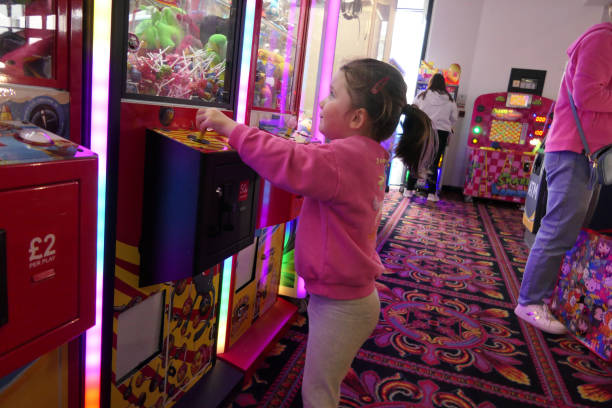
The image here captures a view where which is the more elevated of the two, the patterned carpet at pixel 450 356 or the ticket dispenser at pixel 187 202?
the ticket dispenser at pixel 187 202

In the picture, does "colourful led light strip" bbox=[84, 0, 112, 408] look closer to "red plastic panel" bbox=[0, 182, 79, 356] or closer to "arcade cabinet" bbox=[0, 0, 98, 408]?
"arcade cabinet" bbox=[0, 0, 98, 408]

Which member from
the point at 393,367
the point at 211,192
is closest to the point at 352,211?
the point at 211,192

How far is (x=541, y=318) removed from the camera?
2191 mm

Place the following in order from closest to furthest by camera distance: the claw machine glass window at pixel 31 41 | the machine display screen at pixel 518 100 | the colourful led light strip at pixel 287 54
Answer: the claw machine glass window at pixel 31 41, the colourful led light strip at pixel 287 54, the machine display screen at pixel 518 100

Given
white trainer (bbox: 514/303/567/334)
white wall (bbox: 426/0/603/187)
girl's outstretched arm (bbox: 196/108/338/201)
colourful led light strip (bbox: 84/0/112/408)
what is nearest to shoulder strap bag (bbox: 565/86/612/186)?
white trainer (bbox: 514/303/567/334)

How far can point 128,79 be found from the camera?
0.96 meters

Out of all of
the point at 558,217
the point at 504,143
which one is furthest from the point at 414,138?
the point at 504,143

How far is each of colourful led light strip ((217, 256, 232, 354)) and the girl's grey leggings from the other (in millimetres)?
479

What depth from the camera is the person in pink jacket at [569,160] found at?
6.07ft

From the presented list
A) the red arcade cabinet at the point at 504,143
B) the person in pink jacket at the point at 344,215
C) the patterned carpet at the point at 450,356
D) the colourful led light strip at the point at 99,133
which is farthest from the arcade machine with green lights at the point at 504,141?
the colourful led light strip at the point at 99,133

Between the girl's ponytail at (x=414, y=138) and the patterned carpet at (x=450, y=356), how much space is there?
905 millimetres

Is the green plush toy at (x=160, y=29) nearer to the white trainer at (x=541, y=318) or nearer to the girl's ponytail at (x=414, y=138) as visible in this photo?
the girl's ponytail at (x=414, y=138)

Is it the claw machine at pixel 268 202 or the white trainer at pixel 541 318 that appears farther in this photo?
the white trainer at pixel 541 318

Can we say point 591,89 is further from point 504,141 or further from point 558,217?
point 504,141
